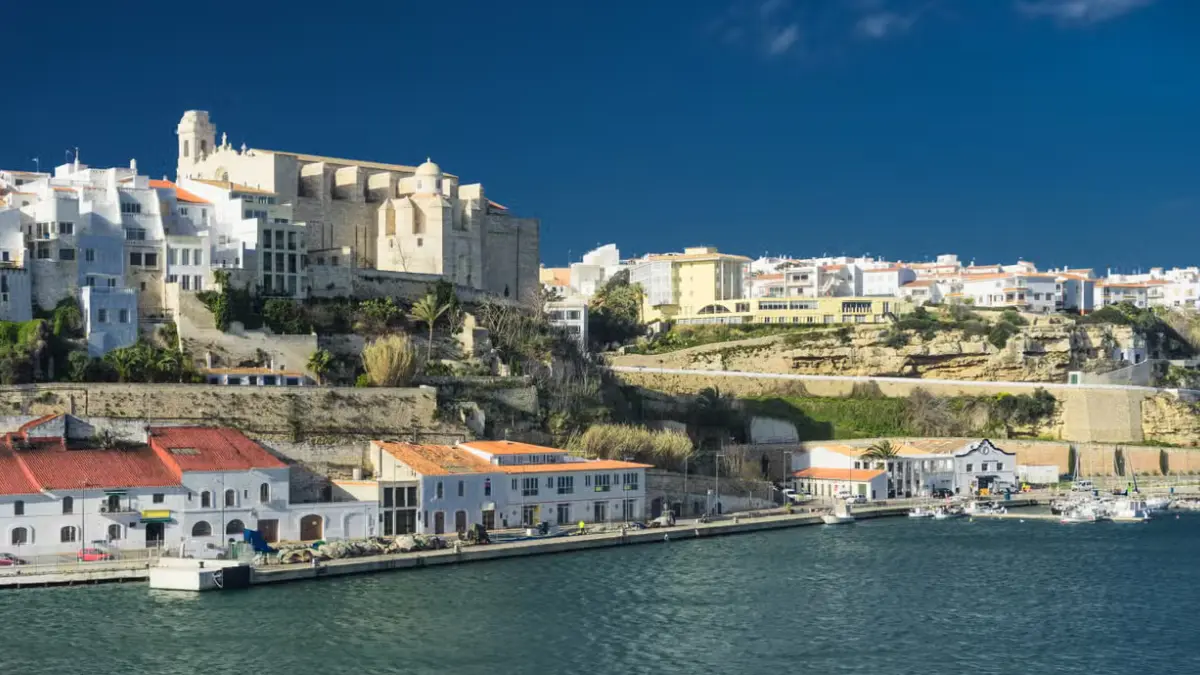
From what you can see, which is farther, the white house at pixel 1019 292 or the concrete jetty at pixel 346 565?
the white house at pixel 1019 292

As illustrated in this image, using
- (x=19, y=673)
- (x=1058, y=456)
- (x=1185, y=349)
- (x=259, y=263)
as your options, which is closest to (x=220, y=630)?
(x=19, y=673)

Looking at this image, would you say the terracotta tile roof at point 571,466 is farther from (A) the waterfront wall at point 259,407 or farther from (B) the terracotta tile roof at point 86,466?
(B) the terracotta tile roof at point 86,466

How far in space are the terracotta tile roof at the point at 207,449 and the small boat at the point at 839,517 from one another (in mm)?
19611

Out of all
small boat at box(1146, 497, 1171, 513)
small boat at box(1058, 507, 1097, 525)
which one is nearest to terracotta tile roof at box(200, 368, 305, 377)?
small boat at box(1058, 507, 1097, 525)

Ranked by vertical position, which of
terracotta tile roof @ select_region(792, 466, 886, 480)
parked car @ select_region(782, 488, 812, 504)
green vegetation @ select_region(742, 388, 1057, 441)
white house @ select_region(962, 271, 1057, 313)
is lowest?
parked car @ select_region(782, 488, 812, 504)

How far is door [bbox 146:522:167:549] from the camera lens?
3972 centimetres

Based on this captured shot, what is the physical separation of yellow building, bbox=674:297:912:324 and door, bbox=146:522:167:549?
4923 cm

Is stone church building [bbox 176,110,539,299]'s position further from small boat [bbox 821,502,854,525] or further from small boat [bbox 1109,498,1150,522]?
small boat [bbox 1109,498,1150,522]

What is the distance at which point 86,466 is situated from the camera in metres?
40.3

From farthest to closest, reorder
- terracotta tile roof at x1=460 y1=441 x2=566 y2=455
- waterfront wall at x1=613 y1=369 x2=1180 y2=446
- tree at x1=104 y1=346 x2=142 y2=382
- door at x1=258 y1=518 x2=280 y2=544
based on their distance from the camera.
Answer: waterfront wall at x1=613 y1=369 x2=1180 y2=446 → terracotta tile roof at x1=460 y1=441 x2=566 y2=455 → tree at x1=104 y1=346 x2=142 y2=382 → door at x1=258 y1=518 x2=280 y2=544

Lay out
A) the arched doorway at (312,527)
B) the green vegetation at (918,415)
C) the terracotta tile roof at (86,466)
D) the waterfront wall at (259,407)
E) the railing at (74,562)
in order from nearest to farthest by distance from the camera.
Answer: the railing at (74,562) → the terracotta tile roof at (86,466) → the arched doorway at (312,527) → the waterfront wall at (259,407) → the green vegetation at (918,415)

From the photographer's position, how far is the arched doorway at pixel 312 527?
42219 mm

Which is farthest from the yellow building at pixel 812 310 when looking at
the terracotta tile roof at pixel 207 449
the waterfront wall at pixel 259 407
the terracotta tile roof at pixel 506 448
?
the terracotta tile roof at pixel 207 449

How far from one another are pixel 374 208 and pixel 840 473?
860 inches
